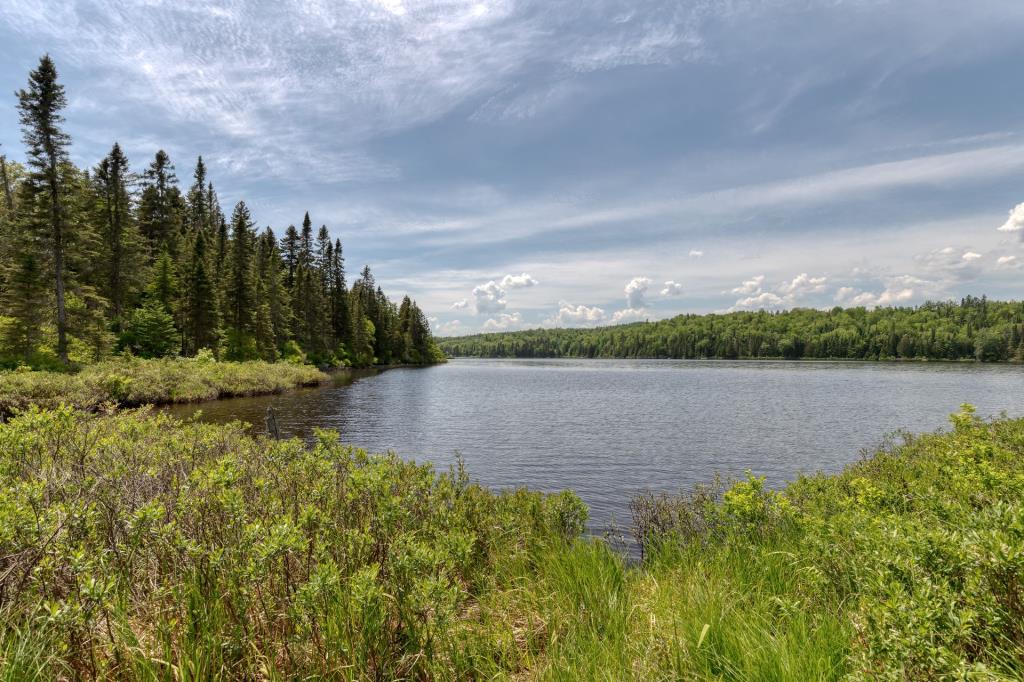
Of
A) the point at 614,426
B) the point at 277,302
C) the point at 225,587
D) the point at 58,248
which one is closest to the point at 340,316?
the point at 277,302

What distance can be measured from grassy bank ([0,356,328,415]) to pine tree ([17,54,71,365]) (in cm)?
528

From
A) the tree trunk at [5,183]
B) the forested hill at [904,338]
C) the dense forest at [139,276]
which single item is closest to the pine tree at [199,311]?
the dense forest at [139,276]

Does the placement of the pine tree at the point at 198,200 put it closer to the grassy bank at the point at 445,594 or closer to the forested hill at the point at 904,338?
the grassy bank at the point at 445,594

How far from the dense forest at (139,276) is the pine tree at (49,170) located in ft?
0.24

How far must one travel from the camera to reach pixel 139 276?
53.0m

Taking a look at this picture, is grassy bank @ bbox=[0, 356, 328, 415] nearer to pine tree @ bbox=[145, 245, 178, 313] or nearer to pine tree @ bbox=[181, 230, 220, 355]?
pine tree @ bbox=[181, 230, 220, 355]

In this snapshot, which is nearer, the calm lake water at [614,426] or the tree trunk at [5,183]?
the calm lake water at [614,426]

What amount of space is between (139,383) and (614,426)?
105ft

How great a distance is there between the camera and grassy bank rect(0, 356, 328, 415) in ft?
83.5

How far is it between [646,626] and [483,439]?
20.2 meters

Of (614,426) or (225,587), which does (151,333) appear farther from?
(225,587)

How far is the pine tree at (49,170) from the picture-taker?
3162cm

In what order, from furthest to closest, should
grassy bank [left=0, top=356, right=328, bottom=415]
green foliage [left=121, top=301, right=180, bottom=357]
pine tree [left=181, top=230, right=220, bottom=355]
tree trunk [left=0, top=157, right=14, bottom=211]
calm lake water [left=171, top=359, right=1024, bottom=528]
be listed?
tree trunk [left=0, top=157, right=14, bottom=211] → pine tree [left=181, top=230, right=220, bottom=355] → green foliage [left=121, top=301, right=180, bottom=357] → grassy bank [left=0, top=356, right=328, bottom=415] → calm lake water [left=171, top=359, right=1024, bottom=528]

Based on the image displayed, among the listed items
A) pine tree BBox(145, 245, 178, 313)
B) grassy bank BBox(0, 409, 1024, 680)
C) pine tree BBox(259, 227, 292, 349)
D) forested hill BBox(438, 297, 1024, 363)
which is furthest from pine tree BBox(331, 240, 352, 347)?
forested hill BBox(438, 297, 1024, 363)
